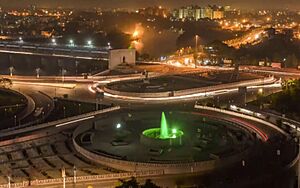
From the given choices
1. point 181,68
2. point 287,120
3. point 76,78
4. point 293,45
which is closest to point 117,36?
point 293,45

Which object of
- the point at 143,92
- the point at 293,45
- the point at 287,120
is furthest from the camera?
the point at 293,45

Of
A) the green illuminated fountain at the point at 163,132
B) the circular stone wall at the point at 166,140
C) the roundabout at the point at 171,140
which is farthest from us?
the green illuminated fountain at the point at 163,132

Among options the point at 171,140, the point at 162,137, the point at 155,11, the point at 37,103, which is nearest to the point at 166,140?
the point at 171,140

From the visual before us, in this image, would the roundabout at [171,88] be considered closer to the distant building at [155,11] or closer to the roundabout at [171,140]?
the roundabout at [171,140]

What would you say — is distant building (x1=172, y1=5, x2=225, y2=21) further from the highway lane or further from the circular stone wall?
the circular stone wall

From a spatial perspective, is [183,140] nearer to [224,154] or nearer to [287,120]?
[224,154]

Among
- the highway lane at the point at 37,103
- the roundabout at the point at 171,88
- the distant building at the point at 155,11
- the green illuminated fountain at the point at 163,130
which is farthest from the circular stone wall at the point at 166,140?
the distant building at the point at 155,11

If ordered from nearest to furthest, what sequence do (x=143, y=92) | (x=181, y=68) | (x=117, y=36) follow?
(x=143, y=92)
(x=181, y=68)
(x=117, y=36)

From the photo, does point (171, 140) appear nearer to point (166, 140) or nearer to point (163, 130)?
point (166, 140)
